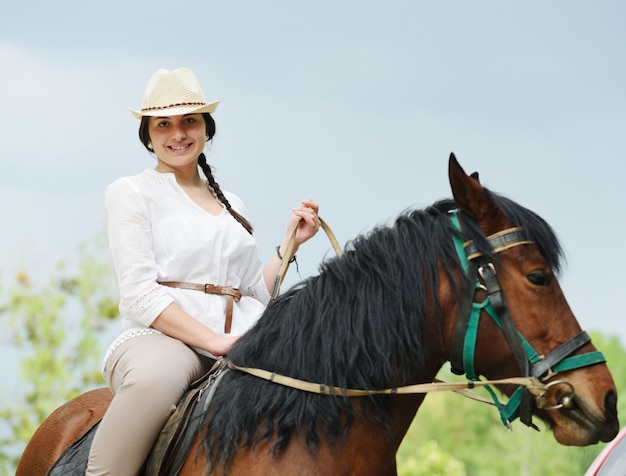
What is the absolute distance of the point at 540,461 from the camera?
15016 millimetres

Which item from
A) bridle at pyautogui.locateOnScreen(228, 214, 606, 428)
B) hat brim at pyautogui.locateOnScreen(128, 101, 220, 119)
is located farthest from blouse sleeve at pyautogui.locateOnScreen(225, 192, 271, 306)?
bridle at pyautogui.locateOnScreen(228, 214, 606, 428)

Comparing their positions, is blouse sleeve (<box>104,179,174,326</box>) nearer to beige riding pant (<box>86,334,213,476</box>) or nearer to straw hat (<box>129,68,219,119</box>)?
beige riding pant (<box>86,334,213,476</box>)

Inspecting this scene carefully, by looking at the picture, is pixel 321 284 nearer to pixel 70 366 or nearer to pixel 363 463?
pixel 363 463

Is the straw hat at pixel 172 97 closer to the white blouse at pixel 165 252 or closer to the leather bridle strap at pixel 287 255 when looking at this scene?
the white blouse at pixel 165 252

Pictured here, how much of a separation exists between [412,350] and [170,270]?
1.07m

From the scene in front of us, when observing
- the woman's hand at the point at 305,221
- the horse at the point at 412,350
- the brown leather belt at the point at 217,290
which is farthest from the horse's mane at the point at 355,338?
the woman's hand at the point at 305,221

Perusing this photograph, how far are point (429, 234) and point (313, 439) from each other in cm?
77

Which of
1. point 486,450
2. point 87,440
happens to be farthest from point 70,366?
point 87,440

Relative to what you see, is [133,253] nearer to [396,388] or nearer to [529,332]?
[396,388]

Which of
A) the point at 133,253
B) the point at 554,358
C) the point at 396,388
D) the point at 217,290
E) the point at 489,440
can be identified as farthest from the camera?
the point at 489,440

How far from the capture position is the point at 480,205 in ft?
9.04

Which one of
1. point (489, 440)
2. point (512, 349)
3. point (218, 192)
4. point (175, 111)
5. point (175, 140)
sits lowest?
point (489, 440)

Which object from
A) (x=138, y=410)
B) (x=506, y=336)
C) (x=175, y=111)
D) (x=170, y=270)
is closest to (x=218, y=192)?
(x=175, y=111)

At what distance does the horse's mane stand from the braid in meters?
0.81
